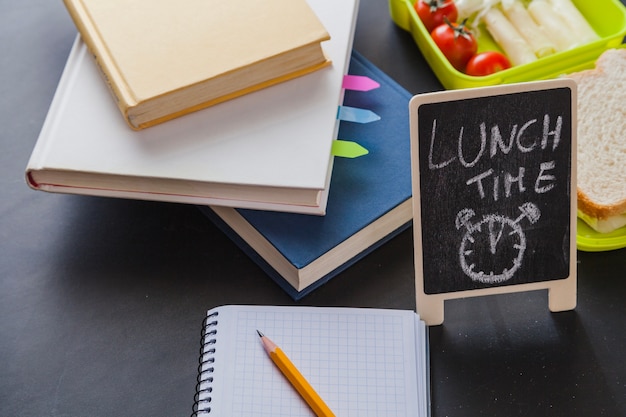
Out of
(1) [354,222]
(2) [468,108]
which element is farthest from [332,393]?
(2) [468,108]

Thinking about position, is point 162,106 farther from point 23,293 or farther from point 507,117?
point 507,117

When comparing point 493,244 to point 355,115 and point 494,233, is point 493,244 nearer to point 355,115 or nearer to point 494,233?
point 494,233

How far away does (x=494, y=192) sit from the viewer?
1.01m

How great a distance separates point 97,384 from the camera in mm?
1031

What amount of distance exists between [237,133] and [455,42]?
426 mm

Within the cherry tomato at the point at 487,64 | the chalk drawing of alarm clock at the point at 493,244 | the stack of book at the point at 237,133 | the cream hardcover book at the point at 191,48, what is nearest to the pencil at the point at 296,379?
the stack of book at the point at 237,133

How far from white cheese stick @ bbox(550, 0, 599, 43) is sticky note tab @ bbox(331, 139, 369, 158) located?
462 mm

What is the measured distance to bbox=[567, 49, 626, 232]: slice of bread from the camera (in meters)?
1.13

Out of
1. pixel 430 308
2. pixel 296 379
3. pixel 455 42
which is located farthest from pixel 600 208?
pixel 296 379

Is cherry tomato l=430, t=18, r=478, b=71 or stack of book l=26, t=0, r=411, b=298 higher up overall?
stack of book l=26, t=0, r=411, b=298

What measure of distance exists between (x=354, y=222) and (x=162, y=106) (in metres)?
0.31

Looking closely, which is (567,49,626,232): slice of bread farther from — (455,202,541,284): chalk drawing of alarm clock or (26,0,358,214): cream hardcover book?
(26,0,358,214): cream hardcover book

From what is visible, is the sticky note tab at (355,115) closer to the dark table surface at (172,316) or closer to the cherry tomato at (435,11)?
the dark table surface at (172,316)

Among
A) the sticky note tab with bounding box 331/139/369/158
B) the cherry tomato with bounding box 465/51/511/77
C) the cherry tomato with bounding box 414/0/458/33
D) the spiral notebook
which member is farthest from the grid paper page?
the cherry tomato with bounding box 414/0/458/33
